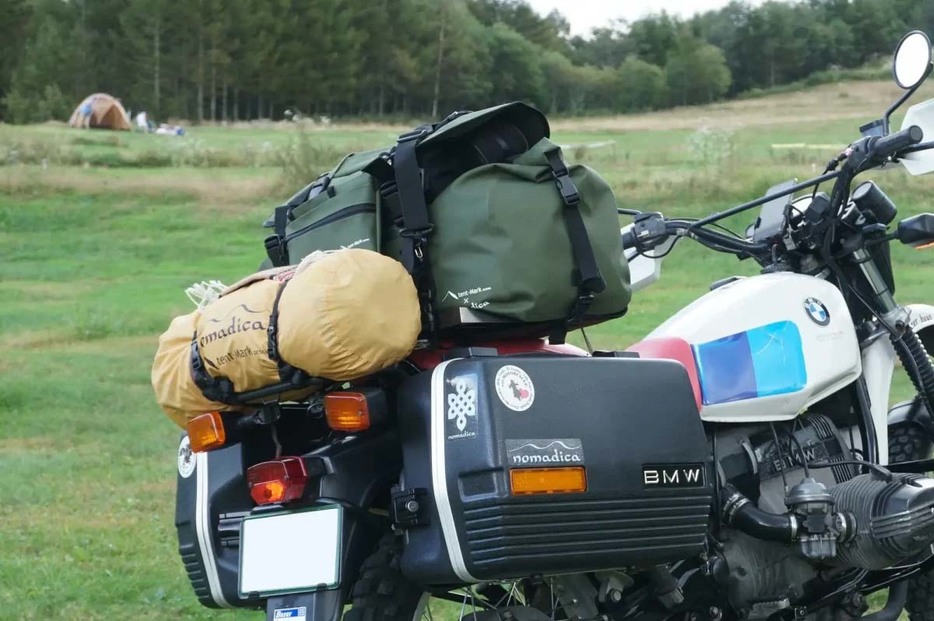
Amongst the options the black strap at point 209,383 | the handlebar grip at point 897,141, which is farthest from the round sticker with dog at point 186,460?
the handlebar grip at point 897,141

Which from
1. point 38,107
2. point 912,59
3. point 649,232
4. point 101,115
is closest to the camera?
point 912,59

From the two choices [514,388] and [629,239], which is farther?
[629,239]

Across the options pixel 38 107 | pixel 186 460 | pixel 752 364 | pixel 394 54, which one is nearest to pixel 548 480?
pixel 752 364

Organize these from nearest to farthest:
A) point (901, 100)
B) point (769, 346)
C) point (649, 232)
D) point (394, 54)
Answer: point (769, 346)
point (901, 100)
point (649, 232)
point (394, 54)

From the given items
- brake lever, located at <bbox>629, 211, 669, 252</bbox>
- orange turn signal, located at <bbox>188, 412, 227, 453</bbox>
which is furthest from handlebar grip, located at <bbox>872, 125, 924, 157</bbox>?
orange turn signal, located at <bbox>188, 412, 227, 453</bbox>

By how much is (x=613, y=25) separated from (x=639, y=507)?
3886 centimetres

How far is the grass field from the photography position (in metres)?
5.55

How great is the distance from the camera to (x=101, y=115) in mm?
42719

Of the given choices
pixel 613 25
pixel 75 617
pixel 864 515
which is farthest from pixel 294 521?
pixel 613 25

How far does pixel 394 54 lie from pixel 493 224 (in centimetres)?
4103

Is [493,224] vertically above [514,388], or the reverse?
[493,224]

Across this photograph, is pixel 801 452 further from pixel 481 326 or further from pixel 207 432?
pixel 207 432

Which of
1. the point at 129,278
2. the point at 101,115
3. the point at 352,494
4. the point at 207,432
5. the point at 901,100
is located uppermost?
the point at 901,100

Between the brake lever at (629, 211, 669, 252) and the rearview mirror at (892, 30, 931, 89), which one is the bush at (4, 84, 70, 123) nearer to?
the brake lever at (629, 211, 669, 252)
